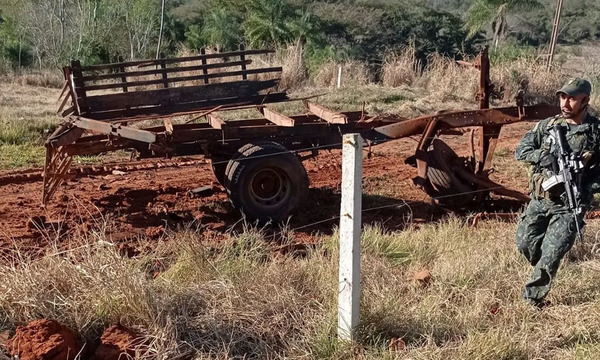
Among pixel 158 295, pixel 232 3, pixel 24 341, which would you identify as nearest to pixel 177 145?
pixel 158 295

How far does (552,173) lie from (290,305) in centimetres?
204

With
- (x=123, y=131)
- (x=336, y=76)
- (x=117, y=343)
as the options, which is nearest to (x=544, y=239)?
(x=117, y=343)

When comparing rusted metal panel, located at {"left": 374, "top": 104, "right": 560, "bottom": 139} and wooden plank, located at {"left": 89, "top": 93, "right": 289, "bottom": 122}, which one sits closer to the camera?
→ rusted metal panel, located at {"left": 374, "top": 104, "right": 560, "bottom": 139}

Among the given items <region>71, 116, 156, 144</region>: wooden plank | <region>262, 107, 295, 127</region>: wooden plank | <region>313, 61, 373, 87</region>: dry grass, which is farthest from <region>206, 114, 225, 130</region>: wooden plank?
<region>313, 61, 373, 87</region>: dry grass

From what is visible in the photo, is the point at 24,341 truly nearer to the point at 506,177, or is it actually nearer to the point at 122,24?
the point at 506,177

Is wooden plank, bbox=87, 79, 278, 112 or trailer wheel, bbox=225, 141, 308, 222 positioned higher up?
wooden plank, bbox=87, 79, 278, 112

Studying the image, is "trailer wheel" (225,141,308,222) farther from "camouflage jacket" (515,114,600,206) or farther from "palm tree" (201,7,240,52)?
"palm tree" (201,7,240,52)

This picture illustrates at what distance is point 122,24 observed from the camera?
90.0 feet

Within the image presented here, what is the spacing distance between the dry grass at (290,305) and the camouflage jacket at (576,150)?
0.78 m

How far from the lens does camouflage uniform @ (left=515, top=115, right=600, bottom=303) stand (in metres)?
4.80

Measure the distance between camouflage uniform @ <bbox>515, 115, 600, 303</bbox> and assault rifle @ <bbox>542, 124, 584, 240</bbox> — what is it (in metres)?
0.06

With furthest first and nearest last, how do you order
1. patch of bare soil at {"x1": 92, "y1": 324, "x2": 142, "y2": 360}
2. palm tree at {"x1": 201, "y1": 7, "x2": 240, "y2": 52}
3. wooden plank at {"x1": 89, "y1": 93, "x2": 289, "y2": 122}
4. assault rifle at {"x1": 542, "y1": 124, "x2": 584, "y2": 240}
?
palm tree at {"x1": 201, "y1": 7, "x2": 240, "y2": 52} → wooden plank at {"x1": 89, "y1": 93, "x2": 289, "y2": 122} → assault rifle at {"x1": 542, "y1": 124, "x2": 584, "y2": 240} → patch of bare soil at {"x1": 92, "y1": 324, "x2": 142, "y2": 360}

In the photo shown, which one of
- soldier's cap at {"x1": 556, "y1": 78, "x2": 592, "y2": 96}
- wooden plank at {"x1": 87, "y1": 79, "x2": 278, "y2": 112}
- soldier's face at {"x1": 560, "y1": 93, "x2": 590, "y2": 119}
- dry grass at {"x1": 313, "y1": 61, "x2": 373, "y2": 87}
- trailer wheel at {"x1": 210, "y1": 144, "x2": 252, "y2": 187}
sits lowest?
trailer wheel at {"x1": 210, "y1": 144, "x2": 252, "y2": 187}

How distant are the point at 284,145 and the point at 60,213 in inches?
99.3
